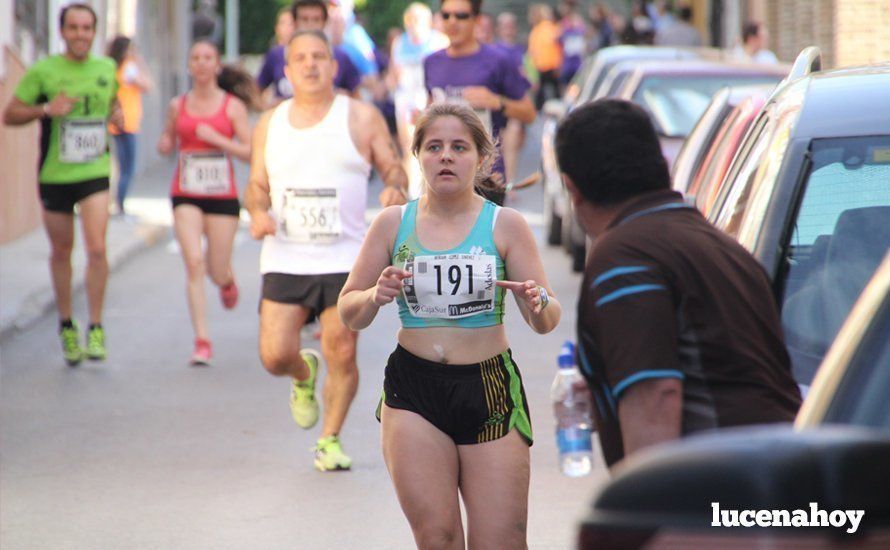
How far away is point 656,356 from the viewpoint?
3.62 metres

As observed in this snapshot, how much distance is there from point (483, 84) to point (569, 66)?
2273cm

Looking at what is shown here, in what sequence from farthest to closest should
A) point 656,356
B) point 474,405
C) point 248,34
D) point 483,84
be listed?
point 248,34 < point 483,84 < point 474,405 < point 656,356

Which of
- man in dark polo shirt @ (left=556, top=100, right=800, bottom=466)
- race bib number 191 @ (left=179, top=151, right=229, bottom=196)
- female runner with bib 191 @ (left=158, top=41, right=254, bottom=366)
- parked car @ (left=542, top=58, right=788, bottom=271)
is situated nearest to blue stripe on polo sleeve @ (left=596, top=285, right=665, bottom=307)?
man in dark polo shirt @ (left=556, top=100, right=800, bottom=466)

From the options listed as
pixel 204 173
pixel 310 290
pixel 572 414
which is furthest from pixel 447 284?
pixel 204 173

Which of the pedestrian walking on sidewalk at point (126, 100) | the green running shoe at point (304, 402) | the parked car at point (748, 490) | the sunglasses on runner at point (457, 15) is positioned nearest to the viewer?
the parked car at point (748, 490)

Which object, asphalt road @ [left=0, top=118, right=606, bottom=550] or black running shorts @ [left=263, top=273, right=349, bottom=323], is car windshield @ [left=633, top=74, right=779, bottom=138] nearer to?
asphalt road @ [left=0, top=118, right=606, bottom=550]

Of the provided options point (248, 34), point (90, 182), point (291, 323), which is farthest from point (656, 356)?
point (248, 34)

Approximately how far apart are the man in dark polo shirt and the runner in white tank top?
4049 mm

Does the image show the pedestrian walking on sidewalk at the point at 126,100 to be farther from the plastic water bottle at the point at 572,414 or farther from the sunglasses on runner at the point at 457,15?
the plastic water bottle at the point at 572,414

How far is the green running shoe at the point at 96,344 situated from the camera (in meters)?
11.1

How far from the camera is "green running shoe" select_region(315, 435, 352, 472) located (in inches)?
313

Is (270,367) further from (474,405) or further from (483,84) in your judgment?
(483,84)

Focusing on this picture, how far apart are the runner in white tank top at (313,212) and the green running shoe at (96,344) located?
10.6ft

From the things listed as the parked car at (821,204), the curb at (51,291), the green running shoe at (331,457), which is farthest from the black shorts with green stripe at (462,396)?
the curb at (51,291)
